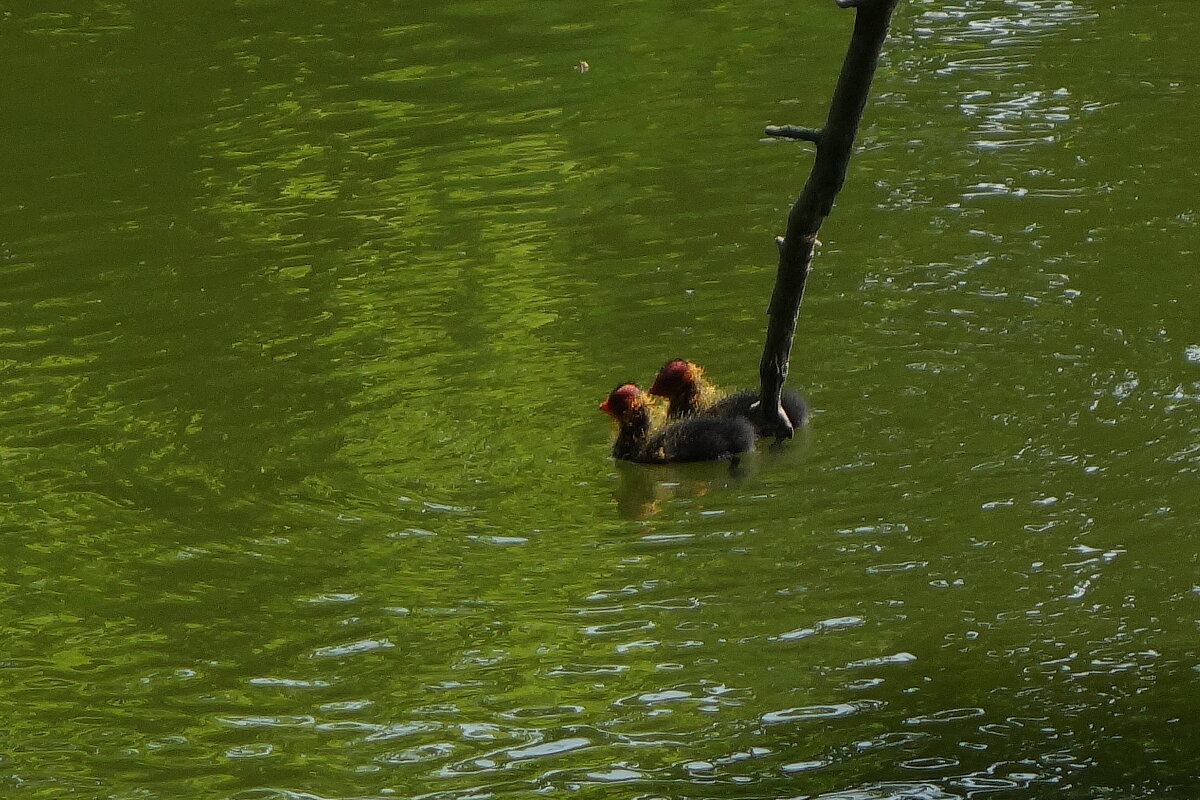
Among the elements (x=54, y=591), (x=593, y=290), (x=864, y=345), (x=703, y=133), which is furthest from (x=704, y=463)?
(x=703, y=133)

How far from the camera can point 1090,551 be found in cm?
735

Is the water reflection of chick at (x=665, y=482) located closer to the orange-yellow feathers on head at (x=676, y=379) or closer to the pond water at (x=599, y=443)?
the pond water at (x=599, y=443)

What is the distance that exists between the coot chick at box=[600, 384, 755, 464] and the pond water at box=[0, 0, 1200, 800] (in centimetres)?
12

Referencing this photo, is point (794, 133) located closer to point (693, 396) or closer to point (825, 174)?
point (825, 174)

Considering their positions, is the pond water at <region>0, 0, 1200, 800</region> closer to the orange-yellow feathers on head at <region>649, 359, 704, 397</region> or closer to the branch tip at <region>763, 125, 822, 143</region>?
the orange-yellow feathers on head at <region>649, 359, 704, 397</region>

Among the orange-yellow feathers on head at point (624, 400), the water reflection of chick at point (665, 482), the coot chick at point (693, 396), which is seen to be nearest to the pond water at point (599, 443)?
the water reflection of chick at point (665, 482)

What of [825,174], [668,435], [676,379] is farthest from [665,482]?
[825,174]

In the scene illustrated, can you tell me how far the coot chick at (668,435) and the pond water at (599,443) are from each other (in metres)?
0.12

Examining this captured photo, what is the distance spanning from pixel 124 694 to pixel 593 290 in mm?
4465

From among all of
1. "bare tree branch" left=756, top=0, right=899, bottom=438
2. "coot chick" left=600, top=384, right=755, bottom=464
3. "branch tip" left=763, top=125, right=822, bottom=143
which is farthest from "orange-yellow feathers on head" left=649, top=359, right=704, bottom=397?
"branch tip" left=763, top=125, right=822, bottom=143

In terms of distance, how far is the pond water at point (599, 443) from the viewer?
6.47m

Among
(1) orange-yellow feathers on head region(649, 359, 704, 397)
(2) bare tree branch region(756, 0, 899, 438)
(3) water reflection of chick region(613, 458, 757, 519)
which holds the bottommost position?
(3) water reflection of chick region(613, 458, 757, 519)

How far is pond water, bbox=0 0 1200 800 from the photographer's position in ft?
21.2

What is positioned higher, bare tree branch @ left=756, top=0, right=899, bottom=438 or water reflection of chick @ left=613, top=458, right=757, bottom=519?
bare tree branch @ left=756, top=0, right=899, bottom=438
